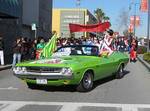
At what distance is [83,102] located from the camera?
11172 millimetres

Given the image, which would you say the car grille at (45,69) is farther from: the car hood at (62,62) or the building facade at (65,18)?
the building facade at (65,18)

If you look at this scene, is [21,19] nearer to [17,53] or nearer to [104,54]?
[17,53]

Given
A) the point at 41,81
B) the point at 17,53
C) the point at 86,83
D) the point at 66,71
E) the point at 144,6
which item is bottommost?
the point at 86,83

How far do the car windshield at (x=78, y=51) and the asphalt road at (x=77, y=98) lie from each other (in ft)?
3.64

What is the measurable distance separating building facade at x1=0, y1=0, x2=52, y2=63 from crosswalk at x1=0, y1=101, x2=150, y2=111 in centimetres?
1586

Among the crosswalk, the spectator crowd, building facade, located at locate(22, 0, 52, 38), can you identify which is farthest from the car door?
building facade, located at locate(22, 0, 52, 38)

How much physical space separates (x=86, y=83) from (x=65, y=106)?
8.66 feet

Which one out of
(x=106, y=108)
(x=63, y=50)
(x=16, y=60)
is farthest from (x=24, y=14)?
(x=106, y=108)

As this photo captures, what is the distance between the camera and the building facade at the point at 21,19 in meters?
29.5

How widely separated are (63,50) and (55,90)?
2070 mm

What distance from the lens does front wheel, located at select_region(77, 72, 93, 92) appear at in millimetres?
12876

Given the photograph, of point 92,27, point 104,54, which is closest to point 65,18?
point 92,27

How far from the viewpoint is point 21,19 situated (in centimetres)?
3794

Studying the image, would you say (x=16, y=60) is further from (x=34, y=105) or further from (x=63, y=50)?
(x=34, y=105)
